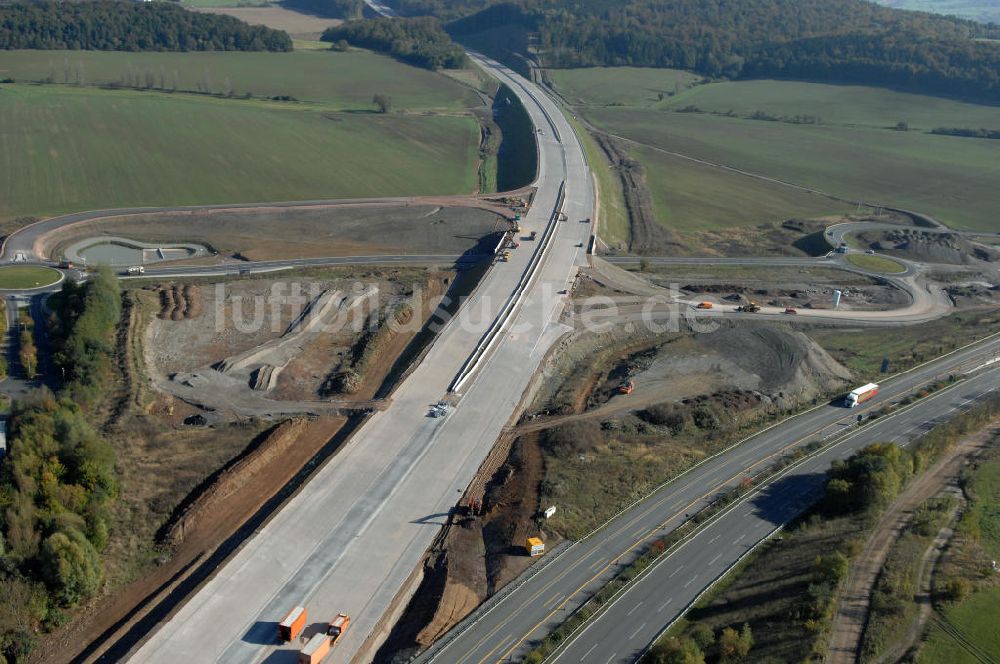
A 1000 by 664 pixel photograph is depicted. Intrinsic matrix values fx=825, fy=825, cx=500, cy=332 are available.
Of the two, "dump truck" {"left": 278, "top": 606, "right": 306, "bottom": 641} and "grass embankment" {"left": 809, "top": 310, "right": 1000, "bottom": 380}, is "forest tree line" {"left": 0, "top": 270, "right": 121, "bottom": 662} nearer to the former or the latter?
"dump truck" {"left": 278, "top": 606, "right": 306, "bottom": 641}

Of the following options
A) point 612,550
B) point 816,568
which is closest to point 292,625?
point 612,550

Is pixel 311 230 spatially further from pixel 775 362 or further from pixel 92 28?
pixel 92 28

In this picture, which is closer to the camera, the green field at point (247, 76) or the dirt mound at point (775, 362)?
the dirt mound at point (775, 362)

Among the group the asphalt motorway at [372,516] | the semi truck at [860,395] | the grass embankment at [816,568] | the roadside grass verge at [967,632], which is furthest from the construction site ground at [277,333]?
the roadside grass verge at [967,632]

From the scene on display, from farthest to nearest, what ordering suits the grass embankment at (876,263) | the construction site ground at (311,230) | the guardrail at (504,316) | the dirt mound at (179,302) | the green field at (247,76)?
1. the green field at (247,76)
2. the grass embankment at (876,263)
3. the construction site ground at (311,230)
4. the dirt mound at (179,302)
5. the guardrail at (504,316)

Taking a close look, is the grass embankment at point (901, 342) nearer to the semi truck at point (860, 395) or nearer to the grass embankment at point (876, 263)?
the semi truck at point (860, 395)

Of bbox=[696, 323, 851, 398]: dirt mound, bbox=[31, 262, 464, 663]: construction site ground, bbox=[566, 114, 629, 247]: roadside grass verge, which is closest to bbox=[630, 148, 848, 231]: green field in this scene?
bbox=[566, 114, 629, 247]: roadside grass verge

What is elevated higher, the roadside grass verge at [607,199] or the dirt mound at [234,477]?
the roadside grass verge at [607,199]
